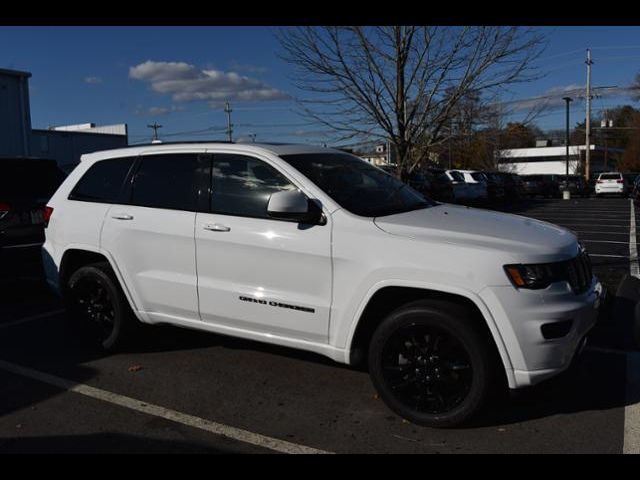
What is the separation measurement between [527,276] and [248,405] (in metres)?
2.07

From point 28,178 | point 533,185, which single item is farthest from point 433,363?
point 533,185

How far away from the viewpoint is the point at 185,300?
4652 millimetres

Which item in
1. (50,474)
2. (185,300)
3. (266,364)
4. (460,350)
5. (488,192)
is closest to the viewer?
(50,474)

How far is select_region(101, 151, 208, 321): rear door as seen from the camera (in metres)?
4.64

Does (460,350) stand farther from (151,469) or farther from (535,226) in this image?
(151,469)

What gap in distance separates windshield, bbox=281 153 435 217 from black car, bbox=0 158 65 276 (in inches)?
159

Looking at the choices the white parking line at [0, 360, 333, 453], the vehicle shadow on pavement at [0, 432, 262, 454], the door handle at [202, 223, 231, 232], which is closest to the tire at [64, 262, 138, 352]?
the white parking line at [0, 360, 333, 453]

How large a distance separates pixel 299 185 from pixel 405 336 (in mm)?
1295

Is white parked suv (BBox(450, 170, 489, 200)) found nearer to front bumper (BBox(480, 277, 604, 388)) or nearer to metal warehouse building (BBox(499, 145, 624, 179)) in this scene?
front bumper (BBox(480, 277, 604, 388))

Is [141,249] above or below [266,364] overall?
above

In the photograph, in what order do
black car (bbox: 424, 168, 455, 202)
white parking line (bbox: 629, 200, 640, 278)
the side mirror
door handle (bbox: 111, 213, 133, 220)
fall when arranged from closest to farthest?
1. the side mirror
2. door handle (bbox: 111, 213, 133, 220)
3. white parking line (bbox: 629, 200, 640, 278)
4. black car (bbox: 424, 168, 455, 202)

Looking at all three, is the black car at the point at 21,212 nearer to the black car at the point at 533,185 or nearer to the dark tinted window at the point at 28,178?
the dark tinted window at the point at 28,178

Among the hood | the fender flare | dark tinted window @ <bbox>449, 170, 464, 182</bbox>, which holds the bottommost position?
the fender flare

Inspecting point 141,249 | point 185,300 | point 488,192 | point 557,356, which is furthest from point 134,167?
point 488,192
